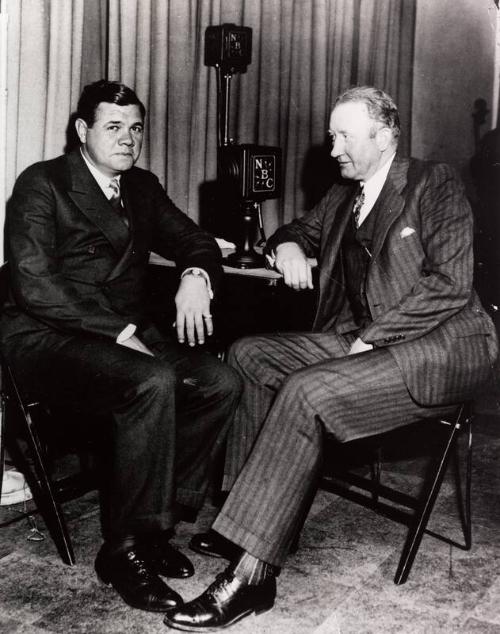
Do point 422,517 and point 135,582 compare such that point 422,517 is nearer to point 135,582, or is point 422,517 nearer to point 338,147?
point 135,582

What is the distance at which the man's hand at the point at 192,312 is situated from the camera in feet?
8.21

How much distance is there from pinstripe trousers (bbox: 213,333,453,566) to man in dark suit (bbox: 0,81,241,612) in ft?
0.89

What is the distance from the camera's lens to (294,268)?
2.59m

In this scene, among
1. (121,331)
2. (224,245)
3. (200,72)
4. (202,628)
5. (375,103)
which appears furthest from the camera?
(200,72)

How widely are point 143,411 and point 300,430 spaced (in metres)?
0.46

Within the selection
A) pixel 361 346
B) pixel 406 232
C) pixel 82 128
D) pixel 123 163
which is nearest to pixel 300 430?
pixel 361 346

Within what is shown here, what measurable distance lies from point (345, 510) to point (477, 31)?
12.2 feet

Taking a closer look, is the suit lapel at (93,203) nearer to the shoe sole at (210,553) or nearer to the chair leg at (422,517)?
the shoe sole at (210,553)

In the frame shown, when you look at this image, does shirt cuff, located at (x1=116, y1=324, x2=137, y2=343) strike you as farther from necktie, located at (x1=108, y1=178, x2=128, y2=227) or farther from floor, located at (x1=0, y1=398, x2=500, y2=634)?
floor, located at (x1=0, y1=398, x2=500, y2=634)

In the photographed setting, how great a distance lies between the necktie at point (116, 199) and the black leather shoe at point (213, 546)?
107 cm

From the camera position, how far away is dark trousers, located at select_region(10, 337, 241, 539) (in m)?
2.25

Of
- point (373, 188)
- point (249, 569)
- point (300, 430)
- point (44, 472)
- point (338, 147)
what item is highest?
point (338, 147)

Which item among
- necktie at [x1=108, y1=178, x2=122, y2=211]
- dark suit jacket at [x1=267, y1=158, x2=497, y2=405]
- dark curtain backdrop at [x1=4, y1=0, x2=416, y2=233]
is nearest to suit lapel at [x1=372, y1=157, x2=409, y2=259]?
dark suit jacket at [x1=267, y1=158, x2=497, y2=405]

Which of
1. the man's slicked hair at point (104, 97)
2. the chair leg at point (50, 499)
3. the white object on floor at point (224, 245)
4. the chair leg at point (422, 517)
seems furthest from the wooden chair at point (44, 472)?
the white object on floor at point (224, 245)
